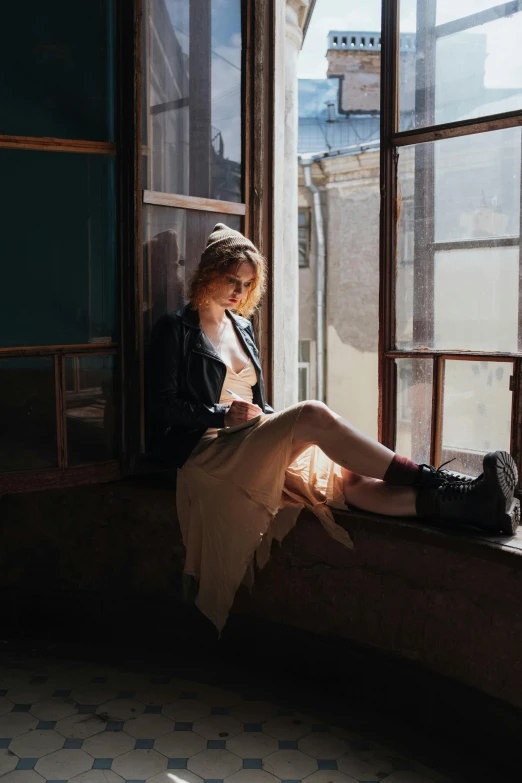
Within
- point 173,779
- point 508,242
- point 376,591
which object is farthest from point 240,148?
point 173,779

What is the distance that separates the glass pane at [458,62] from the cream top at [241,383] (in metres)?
1.16

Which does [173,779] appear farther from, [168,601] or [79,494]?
[79,494]

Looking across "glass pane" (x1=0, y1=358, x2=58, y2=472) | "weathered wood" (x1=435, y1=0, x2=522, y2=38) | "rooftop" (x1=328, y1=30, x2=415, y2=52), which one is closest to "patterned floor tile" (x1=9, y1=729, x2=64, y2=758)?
"glass pane" (x1=0, y1=358, x2=58, y2=472)

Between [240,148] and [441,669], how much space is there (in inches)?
90.3

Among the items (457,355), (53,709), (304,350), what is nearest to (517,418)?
(457,355)

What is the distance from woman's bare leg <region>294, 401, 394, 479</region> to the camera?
2.78 m

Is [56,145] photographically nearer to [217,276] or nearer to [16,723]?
[217,276]

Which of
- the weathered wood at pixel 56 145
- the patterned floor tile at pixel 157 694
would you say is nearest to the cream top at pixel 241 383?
the weathered wood at pixel 56 145

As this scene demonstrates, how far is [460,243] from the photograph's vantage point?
3033mm

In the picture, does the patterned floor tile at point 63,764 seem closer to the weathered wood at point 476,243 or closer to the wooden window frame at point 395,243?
the wooden window frame at point 395,243

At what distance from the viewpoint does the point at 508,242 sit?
9.52 ft

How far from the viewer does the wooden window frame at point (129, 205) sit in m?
3.17

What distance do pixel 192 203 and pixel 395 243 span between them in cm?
88

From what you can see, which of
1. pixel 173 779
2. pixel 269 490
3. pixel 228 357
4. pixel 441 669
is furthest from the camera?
pixel 228 357
